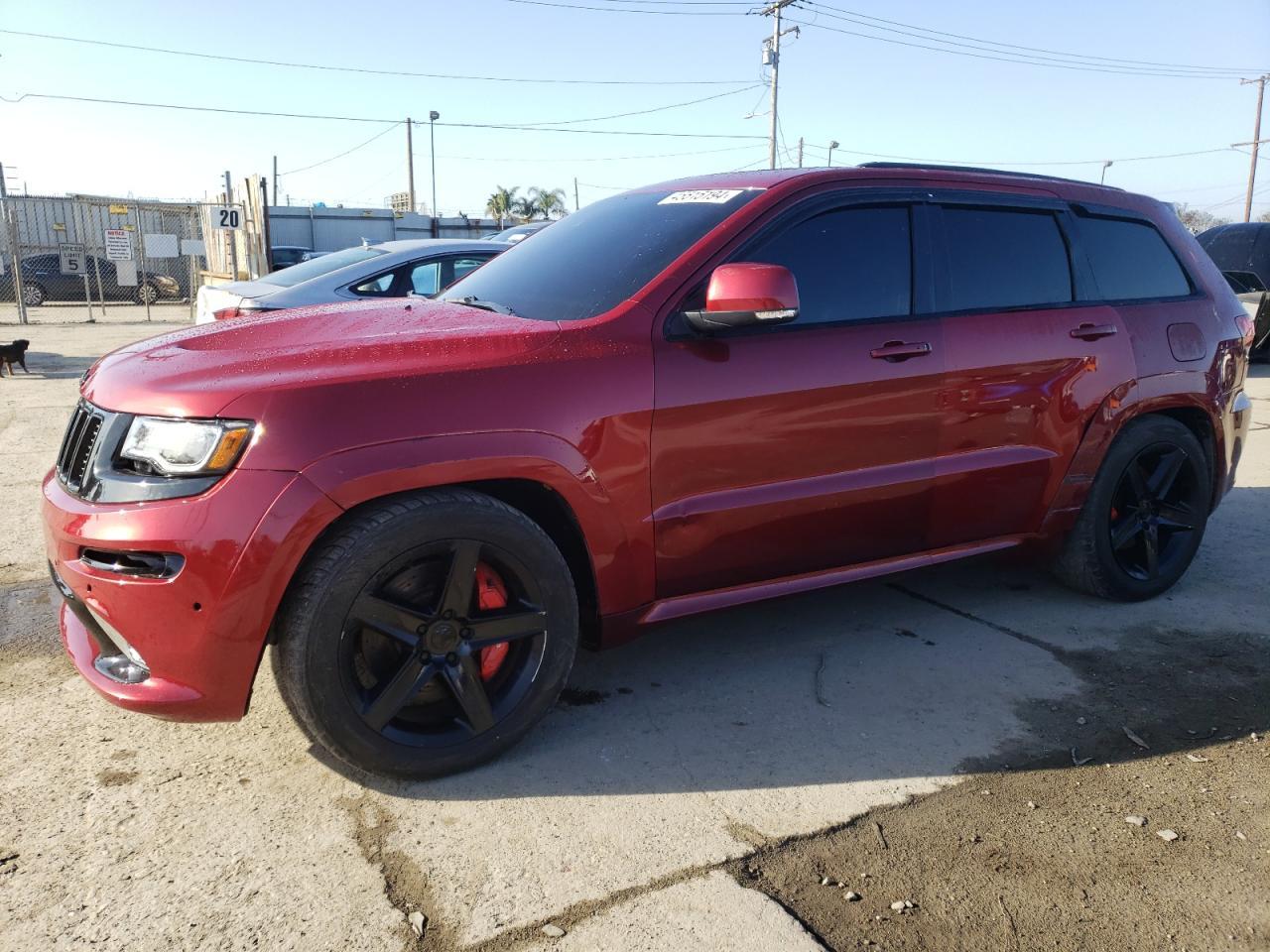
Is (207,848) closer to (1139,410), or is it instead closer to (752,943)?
(752,943)

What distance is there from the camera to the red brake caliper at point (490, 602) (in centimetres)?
282

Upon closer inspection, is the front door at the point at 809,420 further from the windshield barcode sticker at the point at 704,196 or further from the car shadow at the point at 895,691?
the car shadow at the point at 895,691

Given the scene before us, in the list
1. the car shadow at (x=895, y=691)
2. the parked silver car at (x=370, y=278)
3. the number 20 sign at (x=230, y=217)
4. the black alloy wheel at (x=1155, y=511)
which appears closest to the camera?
the car shadow at (x=895, y=691)

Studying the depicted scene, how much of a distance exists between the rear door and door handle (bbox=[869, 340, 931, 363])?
0.12m

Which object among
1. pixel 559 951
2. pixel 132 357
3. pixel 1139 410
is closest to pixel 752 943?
pixel 559 951

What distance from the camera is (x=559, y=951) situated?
2145 mm

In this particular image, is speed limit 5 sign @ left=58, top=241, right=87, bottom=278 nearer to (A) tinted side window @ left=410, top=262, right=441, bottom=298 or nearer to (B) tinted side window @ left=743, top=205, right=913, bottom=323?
(A) tinted side window @ left=410, top=262, right=441, bottom=298

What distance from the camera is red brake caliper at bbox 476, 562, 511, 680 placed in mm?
2821

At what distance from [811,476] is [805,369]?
0.36m

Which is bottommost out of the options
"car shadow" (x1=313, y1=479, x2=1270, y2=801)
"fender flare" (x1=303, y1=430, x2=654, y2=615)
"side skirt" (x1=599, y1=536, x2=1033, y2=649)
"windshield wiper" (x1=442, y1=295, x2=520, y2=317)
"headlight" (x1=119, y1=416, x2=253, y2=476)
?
"car shadow" (x1=313, y1=479, x2=1270, y2=801)

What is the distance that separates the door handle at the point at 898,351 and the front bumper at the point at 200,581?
1.90 meters

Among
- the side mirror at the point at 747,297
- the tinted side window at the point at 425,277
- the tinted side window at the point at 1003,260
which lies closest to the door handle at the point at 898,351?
the tinted side window at the point at 1003,260

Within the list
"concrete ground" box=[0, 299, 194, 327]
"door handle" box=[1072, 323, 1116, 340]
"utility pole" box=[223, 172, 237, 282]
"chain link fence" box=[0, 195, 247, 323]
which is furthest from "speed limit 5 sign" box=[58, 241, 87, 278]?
"door handle" box=[1072, 323, 1116, 340]

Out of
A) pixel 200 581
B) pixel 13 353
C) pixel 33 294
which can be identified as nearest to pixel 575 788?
pixel 200 581
